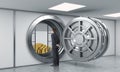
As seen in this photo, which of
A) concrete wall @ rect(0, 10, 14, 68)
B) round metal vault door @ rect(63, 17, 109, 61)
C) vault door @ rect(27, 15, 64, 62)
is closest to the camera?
concrete wall @ rect(0, 10, 14, 68)

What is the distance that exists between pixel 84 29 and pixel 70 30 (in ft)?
1.95

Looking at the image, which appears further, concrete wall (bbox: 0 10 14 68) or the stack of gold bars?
the stack of gold bars

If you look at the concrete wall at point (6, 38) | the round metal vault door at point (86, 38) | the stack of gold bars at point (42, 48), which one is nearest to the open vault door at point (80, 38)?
the round metal vault door at point (86, 38)

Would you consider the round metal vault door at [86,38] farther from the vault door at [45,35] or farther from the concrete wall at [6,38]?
the concrete wall at [6,38]

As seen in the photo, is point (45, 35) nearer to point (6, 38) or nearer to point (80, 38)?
point (80, 38)

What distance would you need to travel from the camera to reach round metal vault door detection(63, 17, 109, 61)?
5.80 metres

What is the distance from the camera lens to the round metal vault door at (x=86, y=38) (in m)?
5.80

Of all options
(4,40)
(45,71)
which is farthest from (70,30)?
(4,40)

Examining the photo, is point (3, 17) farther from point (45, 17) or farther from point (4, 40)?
point (45, 17)

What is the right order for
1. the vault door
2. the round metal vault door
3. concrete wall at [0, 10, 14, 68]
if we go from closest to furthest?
1. concrete wall at [0, 10, 14, 68]
2. the round metal vault door
3. the vault door

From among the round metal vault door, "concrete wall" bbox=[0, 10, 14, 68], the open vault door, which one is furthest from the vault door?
"concrete wall" bbox=[0, 10, 14, 68]

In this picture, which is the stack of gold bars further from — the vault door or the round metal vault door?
the round metal vault door

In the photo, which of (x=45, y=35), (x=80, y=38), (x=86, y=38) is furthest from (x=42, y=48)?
(x=86, y=38)

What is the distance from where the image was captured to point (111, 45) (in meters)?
9.19
